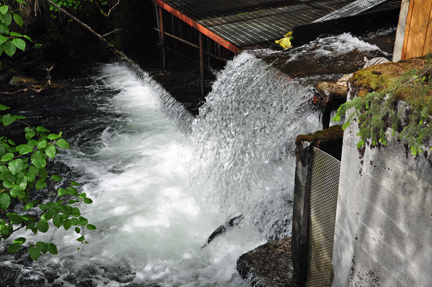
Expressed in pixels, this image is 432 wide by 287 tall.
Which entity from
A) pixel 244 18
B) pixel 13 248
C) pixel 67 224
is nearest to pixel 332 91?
pixel 67 224

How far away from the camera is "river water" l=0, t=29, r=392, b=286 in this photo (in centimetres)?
609

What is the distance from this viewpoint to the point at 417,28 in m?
4.15

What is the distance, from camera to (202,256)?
634 cm

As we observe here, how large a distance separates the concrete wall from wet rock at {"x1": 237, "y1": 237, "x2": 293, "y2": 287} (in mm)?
1204

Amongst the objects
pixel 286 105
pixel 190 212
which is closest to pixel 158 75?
pixel 190 212

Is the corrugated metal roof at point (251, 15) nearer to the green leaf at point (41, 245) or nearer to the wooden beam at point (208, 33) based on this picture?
the wooden beam at point (208, 33)

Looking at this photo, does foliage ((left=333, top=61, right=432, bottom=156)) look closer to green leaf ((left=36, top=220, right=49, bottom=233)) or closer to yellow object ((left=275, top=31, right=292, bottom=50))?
green leaf ((left=36, top=220, right=49, bottom=233))

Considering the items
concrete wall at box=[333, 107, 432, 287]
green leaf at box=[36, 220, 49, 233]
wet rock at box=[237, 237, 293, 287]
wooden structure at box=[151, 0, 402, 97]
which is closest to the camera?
concrete wall at box=[333, 107, 432, 287]

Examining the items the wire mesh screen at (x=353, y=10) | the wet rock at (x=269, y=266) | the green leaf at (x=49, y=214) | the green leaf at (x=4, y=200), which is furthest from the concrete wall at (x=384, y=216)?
the wire mesh screen at (x=353, y=10)

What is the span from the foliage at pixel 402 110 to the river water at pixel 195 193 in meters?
2.73

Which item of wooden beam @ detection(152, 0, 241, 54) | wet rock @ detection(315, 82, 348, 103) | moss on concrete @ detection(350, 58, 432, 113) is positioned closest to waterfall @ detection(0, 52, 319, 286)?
wooden beam @ detection(152, 0, 241, 54)

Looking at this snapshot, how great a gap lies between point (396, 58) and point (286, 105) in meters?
1.79

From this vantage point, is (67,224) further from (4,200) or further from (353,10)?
(353,10)

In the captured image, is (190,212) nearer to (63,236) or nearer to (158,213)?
(158,213)
